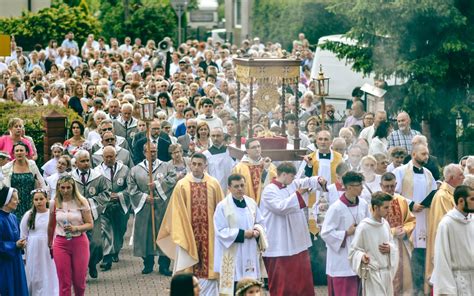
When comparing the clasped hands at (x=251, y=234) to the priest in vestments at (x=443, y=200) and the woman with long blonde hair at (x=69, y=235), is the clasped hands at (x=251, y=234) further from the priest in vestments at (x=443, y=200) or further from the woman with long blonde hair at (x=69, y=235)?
the priest in vestments at (x=443, y=200)

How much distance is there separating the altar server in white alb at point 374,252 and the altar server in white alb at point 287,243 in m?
1.61

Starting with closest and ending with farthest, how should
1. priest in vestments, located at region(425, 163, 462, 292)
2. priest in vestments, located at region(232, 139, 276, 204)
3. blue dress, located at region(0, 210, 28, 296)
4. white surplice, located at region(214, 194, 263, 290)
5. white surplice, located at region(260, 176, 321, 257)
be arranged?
blue dress, located at region(0, 210, 28, 296) → white surplice, located at region(214, 194, 263, 290) → priest in vestments, located at region(425, 163, 462, 292) → white surplice, located at region(260, 176, 321, 257) → priest in vestments, located at region(232, 139, 276, 204)

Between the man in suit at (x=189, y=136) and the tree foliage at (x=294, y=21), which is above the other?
the tree foliage at (x=294, y=21)

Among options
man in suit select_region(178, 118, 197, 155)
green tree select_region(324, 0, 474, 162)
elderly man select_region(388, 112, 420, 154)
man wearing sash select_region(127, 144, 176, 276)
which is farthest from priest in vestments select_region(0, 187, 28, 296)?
green tree select_region(324, 0, 474, 162)

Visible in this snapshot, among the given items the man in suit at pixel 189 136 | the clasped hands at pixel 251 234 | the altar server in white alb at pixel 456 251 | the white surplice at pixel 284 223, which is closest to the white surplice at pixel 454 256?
the altar server in white alb at pixel 456 251

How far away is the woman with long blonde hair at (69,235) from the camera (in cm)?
1489

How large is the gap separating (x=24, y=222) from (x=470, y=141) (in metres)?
9.35

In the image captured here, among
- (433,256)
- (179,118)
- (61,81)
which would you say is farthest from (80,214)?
(61,81)

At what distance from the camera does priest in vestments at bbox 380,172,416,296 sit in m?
14.7

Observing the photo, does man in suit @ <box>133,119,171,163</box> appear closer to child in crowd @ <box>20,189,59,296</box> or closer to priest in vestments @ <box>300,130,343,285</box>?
priest in vestments @ <box>300,130,343,285</box>

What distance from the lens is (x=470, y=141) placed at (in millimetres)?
22016

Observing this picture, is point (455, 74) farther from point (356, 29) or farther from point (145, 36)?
point (145, 36)

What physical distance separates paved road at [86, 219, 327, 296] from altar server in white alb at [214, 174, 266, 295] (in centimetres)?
182

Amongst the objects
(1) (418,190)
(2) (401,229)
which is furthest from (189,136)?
(2) (401,229)
